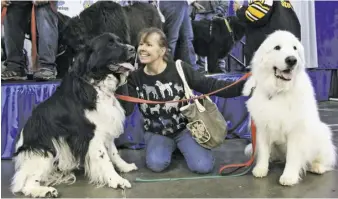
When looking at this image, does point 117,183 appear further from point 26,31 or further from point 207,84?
point 26,31

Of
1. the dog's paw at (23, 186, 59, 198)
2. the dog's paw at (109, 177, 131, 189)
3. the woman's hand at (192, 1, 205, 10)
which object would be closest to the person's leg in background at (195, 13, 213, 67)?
the woman's hand at (192, 1, 205, 10)

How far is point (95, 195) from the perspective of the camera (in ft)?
9.24

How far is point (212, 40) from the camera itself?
6355mm

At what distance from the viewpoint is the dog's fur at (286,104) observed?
2.80m

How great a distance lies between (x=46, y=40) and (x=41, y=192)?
229 centimetres

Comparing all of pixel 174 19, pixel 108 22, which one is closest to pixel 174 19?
pixel 174 19

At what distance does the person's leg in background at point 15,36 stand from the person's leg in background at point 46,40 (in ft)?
0.73

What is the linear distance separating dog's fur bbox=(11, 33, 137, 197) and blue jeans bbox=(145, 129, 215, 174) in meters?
0.50

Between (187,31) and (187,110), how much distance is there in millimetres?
2363

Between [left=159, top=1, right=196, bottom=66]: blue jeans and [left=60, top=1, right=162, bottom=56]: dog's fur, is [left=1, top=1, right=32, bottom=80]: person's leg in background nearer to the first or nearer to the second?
[left=60, top=1, right=162, bottom=56]: dog's fur

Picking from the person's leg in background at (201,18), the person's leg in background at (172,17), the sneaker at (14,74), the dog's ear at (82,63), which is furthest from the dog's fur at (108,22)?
the person's leg in background at (201,18)

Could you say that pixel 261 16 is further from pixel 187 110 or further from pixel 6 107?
pixel 6 107

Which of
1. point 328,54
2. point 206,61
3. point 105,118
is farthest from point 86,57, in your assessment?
point 328,54

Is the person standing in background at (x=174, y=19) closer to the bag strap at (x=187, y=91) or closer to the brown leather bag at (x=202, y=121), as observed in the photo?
the bag strap at (x=187, y=91)
